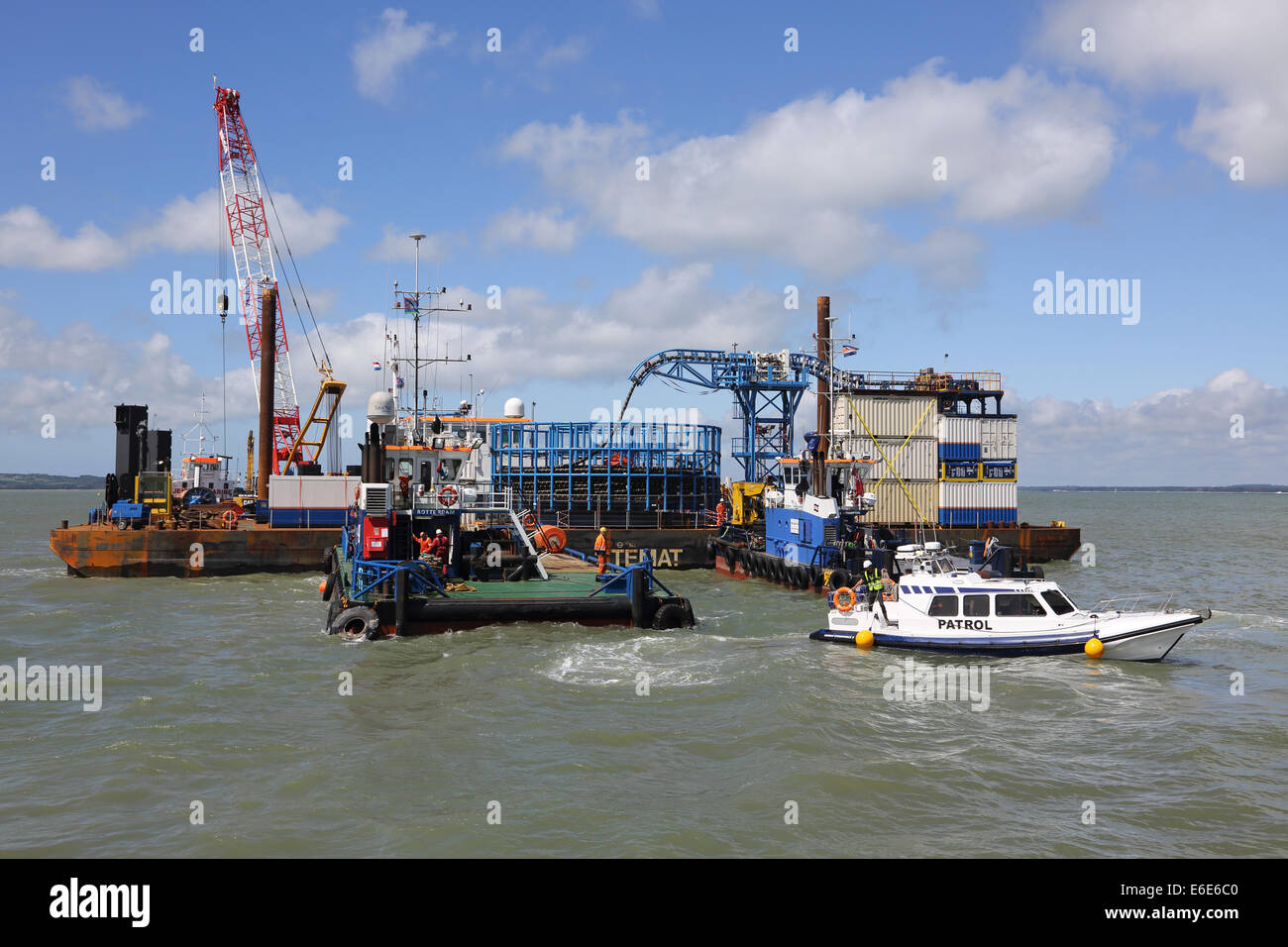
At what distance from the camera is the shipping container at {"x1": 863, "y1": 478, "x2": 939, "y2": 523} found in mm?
48000

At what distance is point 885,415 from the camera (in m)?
48.3

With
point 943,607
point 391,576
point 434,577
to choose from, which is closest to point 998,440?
point 943,607

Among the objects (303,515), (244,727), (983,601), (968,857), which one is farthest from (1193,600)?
(303,515)

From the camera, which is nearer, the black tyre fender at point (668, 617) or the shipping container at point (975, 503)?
the black tyre fender at point (668, 617)

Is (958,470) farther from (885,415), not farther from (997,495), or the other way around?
(885,415)

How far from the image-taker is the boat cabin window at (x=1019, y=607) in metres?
20.3

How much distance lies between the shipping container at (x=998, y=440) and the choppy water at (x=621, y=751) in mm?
26005

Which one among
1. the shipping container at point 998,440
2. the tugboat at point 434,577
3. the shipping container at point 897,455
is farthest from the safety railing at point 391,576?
the shipping container at point 998,440

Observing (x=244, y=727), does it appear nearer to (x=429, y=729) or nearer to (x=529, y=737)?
(x=429, y=729)

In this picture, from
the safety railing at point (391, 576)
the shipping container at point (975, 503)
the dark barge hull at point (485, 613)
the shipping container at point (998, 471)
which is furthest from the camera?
the shipping container at point (998, 471)

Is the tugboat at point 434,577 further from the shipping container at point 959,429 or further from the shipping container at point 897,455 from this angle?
the shipping container at point 959,429

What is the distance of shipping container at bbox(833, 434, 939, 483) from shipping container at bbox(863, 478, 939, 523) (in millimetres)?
475

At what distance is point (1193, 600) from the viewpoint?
31.6 m
